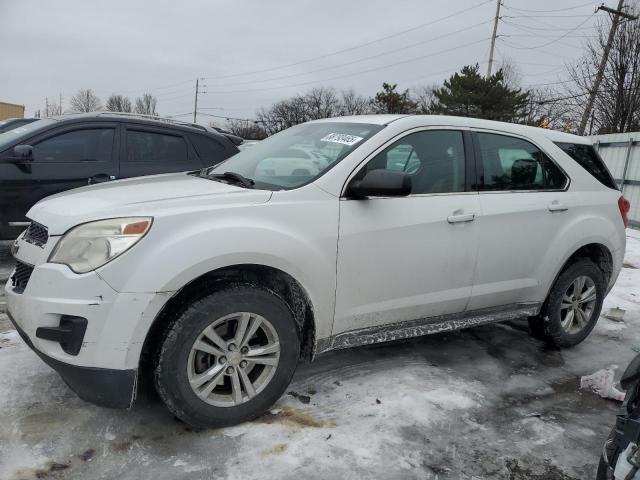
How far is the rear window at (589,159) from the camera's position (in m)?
4.33

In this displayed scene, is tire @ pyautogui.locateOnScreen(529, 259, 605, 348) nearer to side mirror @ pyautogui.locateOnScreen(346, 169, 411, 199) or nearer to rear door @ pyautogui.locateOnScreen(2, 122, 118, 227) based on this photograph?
side mirror @ pyautogui.locateOnScreen(346, 169, 411, 199)

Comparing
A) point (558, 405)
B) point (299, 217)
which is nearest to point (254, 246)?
point (299, 217)

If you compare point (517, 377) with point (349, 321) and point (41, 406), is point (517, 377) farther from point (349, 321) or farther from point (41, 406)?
point (41, 406)

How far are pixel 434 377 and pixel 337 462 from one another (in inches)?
49.4

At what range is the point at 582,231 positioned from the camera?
13.8 ft

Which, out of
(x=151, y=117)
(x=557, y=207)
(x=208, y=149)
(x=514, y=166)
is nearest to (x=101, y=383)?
(x=514, y=166)

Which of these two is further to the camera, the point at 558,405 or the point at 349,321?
the point at 558,405

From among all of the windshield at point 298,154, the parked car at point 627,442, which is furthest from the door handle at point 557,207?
the parked car at point 627,442

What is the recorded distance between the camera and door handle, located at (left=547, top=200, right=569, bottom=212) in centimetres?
401

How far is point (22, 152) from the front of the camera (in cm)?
547

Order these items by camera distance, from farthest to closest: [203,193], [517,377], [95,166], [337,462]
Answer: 1. [95,166]
2. [517,377]
3. [203,193]
4. [337,462]

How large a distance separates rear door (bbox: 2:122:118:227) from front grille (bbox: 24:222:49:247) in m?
3.14

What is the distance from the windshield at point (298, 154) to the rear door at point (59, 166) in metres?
2.70

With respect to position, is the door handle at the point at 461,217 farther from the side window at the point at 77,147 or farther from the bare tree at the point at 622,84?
the bare tree at the point at 622,84
